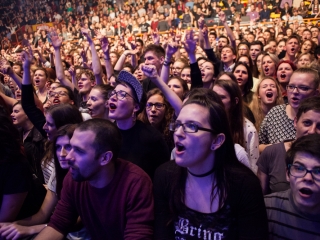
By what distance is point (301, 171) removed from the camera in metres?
1.52

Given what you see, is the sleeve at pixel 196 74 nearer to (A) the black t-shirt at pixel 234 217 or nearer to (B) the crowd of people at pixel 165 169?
(B) the crowd of people at pixel 165 169

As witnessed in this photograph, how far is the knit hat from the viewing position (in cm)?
241

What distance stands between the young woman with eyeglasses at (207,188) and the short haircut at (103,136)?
1.04 ft

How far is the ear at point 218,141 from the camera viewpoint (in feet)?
5.22

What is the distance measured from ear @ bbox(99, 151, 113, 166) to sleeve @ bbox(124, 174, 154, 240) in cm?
17

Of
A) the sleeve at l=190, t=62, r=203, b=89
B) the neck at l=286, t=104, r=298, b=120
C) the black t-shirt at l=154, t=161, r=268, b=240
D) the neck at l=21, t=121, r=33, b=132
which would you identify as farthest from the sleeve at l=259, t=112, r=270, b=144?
the neck at l=21, t=121, r=33, b=132

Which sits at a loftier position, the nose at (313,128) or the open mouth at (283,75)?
the nose at (313,128)

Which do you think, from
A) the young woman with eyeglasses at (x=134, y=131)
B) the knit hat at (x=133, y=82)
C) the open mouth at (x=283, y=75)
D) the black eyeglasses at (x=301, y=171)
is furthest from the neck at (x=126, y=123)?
the open mouth at (x=283, y=75)

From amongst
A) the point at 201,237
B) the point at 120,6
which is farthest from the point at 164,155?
the point at 120,6

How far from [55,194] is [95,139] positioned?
0.58 metres

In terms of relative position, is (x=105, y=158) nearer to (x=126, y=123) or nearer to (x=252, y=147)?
(x=126, y=123)

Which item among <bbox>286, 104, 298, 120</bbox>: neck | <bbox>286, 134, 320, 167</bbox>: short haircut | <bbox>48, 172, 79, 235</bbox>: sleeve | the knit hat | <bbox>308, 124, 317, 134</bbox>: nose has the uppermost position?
the knit hat

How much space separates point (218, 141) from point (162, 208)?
1.25 feet

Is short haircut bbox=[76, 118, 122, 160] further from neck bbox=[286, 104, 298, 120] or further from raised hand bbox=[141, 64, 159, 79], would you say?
neck bbox=[286, 104, 298, 120]
